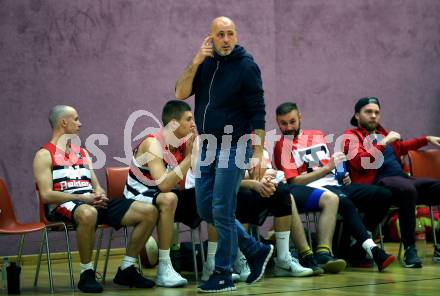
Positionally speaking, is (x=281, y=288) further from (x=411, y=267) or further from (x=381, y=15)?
(x=381, y=15)

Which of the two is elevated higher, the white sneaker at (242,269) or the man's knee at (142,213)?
the man's knee at (142,213)

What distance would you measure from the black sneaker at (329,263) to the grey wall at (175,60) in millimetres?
2315

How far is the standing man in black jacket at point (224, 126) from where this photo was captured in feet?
15.3

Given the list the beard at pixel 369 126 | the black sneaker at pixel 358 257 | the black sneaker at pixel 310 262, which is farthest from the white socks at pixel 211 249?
the beard at pixel 369 126

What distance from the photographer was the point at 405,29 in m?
9.05

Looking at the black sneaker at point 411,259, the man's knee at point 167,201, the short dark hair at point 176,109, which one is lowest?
the black sneaker at point 411,259

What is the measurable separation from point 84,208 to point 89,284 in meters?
0.45

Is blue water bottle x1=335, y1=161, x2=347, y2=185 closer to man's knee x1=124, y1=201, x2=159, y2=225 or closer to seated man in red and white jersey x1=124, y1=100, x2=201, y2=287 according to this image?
seated man in red and white jersey x1=124, y1=100, x2=201, y2=287

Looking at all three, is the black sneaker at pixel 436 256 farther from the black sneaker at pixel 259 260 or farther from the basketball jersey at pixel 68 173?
the basketball jersey at pixel 68 173

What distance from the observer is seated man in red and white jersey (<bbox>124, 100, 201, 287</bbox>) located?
5.34 meters

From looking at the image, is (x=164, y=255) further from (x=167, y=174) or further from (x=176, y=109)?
(x=176, y=109)

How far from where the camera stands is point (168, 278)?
5.27 meters

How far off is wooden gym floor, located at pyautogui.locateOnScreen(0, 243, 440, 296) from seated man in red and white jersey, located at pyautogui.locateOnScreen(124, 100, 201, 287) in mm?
262

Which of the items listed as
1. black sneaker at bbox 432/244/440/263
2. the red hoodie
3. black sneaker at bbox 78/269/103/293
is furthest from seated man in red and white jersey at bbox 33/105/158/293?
black sneaker at bbox 432/244/440/263
